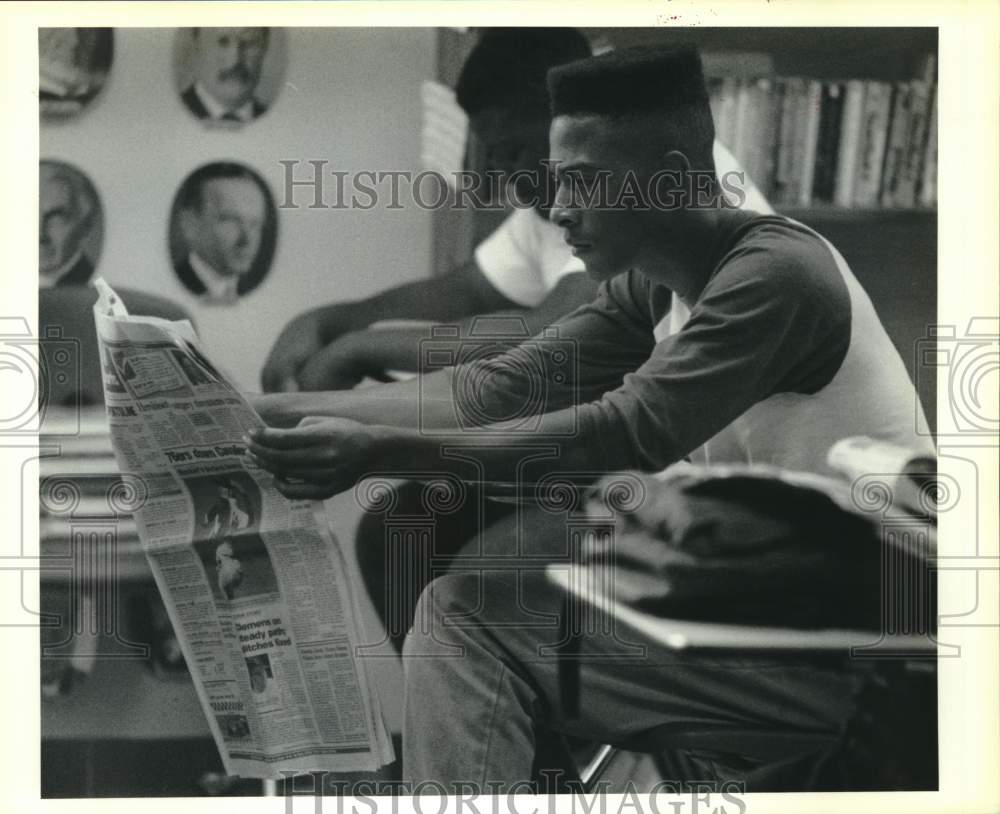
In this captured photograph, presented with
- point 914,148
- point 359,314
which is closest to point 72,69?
point 359,314

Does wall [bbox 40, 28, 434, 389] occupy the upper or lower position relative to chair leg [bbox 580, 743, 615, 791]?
upper

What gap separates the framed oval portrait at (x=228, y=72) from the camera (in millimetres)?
2068

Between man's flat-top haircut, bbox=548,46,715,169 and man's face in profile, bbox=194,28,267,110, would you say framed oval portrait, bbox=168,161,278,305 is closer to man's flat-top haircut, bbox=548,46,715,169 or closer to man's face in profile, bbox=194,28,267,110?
man's face in profile, bbox=194,28,267,110

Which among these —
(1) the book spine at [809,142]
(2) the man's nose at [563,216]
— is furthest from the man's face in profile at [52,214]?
(1) the book spine at [809,142]

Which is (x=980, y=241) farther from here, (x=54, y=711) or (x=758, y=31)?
(x=54, y=711)

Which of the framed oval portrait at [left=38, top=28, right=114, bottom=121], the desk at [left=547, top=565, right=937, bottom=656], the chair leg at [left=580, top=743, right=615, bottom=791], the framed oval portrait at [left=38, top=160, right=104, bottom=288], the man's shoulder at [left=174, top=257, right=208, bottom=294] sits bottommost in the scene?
the chair leg at [left=580, top=743, right=615, bottom=791]

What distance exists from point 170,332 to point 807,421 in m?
1.06

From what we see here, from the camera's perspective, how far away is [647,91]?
6.78 feet

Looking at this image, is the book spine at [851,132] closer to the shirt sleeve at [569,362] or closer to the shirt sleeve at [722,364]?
the shirt sleeve at [722,364]

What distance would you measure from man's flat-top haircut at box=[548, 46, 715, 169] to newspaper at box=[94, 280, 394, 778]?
29.2 inches

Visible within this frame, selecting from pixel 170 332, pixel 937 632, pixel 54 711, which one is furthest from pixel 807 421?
pixel 54 711

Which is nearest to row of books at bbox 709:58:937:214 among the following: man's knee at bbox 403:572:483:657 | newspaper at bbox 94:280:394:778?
man's knee at bbox 403:572:483:657

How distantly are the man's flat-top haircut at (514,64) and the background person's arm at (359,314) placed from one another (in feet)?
0.91

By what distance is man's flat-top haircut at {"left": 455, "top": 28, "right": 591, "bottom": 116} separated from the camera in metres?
2.07
